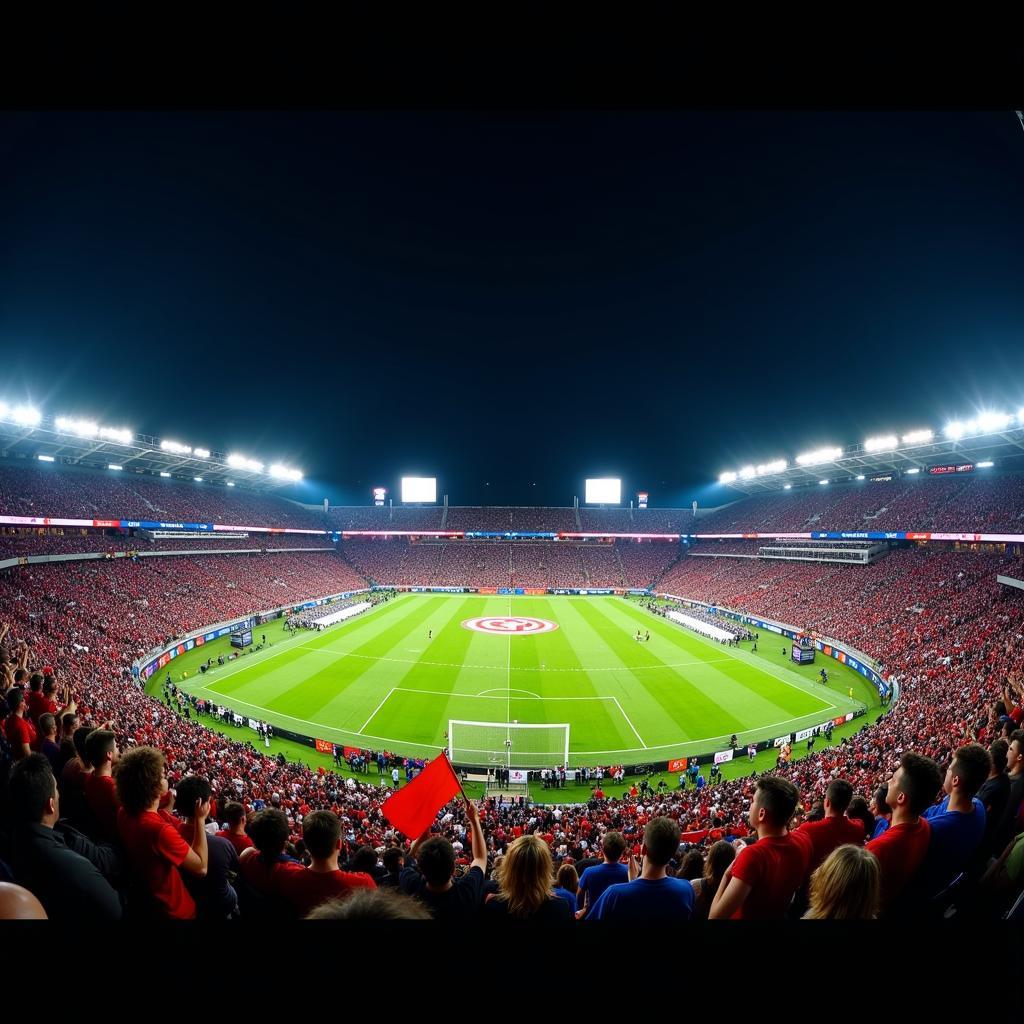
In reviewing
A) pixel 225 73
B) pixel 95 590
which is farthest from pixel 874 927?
pixel 95 590

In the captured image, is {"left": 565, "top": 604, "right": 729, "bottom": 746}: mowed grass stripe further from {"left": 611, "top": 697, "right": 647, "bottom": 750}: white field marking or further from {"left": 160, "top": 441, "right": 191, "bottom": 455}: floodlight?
{"left": 160, "top": 441, "right": 191, "bottom": 455}: floodlight

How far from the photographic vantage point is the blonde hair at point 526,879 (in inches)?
121

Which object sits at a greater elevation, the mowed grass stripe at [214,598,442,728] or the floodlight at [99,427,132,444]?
the floodlight at [99,427,132,444]

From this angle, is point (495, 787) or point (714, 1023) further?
point (495, 787)

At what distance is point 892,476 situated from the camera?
5300 centimetres

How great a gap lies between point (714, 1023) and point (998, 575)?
4171 centimetres

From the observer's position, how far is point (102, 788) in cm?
435

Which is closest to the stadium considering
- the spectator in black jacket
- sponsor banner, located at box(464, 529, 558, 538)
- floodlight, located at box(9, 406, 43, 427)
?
the spectator in black jacket

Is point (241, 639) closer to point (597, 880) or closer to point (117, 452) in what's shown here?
point (117, 452)

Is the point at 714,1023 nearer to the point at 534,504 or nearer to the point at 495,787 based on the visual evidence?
the point at 495,787

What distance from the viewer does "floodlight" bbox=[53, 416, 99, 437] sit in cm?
3851

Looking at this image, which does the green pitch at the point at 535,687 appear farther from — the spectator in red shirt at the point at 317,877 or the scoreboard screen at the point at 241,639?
the spectator in red shirt at the point at 317,877

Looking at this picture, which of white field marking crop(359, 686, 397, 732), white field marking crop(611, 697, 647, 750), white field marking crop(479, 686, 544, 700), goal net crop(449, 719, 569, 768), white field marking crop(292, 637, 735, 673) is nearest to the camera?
goal net crop(449, 719, 569, 768)

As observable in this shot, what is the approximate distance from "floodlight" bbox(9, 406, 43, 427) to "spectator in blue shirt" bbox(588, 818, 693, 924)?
158 ft
